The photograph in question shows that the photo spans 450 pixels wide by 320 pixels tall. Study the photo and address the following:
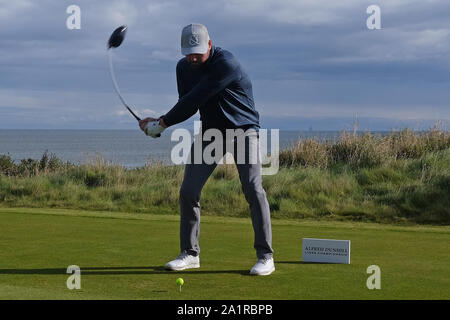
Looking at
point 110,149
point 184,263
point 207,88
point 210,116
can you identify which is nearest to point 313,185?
point 210,116

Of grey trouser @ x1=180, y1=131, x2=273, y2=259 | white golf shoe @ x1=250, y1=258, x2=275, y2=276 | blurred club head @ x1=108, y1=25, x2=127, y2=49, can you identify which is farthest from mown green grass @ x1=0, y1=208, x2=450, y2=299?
blurred club head @ x1=108, y1=25, x2=127, y2=49

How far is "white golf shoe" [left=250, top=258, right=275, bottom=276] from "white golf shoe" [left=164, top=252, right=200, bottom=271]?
587 millimetres

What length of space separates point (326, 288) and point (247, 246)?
7.33 ft

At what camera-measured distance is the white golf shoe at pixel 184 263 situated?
18.0 ft

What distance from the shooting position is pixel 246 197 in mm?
5711

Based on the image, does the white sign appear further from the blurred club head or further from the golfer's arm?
the blurred club head

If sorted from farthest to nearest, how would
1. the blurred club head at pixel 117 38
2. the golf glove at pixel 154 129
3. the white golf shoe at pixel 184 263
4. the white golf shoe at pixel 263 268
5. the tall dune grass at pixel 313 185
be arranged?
the tall dune grass at pixel 313 185
the blurred club head at pixel 117 38
the golf glove at pixel 154 129
the white golf shoe at pixel 184 263
the white golf shoe at pixel 263 268

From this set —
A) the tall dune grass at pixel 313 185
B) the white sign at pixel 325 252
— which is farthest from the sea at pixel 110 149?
the white sign at pixel 325 252

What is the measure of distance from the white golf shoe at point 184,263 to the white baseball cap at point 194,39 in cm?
173

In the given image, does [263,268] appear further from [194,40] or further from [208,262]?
[194,40]

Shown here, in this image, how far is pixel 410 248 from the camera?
675cm

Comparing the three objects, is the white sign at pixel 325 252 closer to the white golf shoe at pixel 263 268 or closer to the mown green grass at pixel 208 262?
the mown green grass at pixel 208 262
